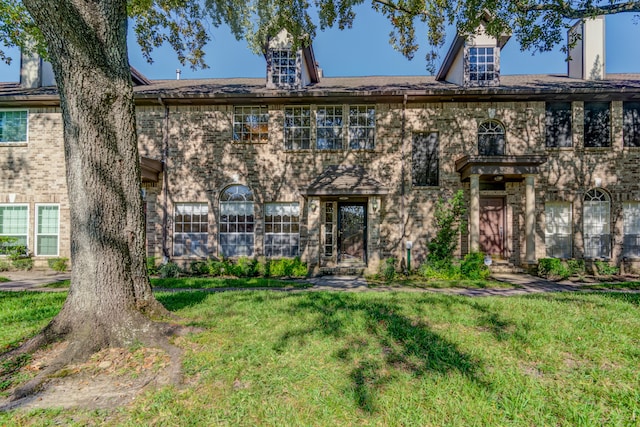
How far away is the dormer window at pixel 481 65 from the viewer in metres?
11.4

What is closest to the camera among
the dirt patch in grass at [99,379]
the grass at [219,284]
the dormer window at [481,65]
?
the dirt patch in grass at [99,379]

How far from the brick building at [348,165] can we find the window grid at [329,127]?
5cm

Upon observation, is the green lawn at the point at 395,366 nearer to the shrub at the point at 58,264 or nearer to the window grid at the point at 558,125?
the shrub at the point at 58,264

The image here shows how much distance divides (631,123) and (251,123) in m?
13.6

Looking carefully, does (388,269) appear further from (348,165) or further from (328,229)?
(348,165)

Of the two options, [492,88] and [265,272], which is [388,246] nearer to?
[265,272]

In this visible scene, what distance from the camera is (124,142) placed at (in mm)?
4078

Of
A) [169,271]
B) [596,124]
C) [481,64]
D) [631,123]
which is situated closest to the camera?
[169,271]

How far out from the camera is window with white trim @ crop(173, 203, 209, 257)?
11156 mm

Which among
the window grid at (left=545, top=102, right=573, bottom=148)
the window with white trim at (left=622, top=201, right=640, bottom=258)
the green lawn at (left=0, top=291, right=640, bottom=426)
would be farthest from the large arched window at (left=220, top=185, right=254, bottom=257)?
the window with white trim at (left=622, top=201, right=640, bottom=258)

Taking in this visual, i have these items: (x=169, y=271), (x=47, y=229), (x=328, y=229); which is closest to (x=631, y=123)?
(x=328, y=229)

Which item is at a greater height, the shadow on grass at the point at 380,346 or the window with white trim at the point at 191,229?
the window with white trim at the point at 191,229

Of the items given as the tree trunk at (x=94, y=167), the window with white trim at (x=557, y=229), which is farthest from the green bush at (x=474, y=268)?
the tree trunk at (x=94, y=167)

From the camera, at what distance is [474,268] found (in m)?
9.43
